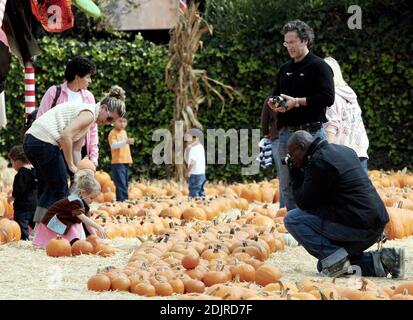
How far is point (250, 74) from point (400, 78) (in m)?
2.11

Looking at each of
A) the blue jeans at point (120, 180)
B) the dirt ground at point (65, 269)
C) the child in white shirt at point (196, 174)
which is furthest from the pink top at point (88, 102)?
the child in white shirt at point (196, 174)

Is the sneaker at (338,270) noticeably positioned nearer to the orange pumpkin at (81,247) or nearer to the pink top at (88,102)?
the orange pumpkin at (81,247)

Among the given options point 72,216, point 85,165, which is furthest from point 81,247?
point 85,165

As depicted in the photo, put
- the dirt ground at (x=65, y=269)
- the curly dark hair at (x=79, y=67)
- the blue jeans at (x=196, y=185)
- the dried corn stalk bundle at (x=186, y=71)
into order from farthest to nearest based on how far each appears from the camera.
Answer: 1. the dried corn stalk bundle at (x=186, y=71)
2. the blue jeans at (x=196, y=185)
3. the curly dark hair at (x=79, y=67)
4. the dirt ground at (x=65, y=269)

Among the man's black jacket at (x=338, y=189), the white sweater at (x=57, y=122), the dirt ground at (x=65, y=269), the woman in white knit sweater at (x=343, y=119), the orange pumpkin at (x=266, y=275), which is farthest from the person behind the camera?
the woman in white knit sweater at (x=343, y=119)

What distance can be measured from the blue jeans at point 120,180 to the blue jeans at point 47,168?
12.0ft

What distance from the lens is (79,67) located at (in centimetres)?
856

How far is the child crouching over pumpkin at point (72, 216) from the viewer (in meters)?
7.86

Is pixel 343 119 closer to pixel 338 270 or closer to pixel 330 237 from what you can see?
pixel 330 237

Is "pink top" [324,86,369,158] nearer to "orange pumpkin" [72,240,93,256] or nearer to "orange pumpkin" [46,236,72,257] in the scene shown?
"orange pumpkin" [72,240,93,256]

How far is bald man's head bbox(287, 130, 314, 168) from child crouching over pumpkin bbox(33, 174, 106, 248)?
176 cm

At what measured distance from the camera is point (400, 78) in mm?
14477

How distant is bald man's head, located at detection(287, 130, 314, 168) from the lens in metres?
6.73
